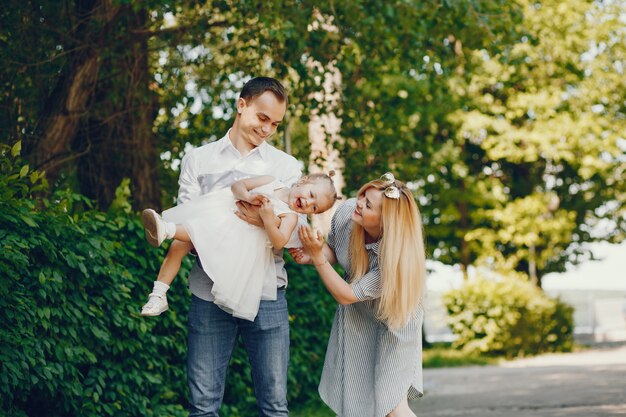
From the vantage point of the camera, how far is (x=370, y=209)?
Answer: 4773mm

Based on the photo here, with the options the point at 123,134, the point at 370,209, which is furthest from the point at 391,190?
the point at 123,134

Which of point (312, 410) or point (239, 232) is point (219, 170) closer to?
point (239, 232)

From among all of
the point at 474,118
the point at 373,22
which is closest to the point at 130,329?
the point at 373,22

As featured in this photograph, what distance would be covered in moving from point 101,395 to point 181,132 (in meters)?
4.57

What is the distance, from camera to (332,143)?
11.2 meters

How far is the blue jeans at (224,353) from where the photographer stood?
4.29 metres

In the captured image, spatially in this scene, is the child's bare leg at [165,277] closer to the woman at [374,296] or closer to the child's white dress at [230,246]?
the child's white dress at [230,246]

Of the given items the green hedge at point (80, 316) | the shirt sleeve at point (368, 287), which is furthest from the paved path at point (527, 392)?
the shirt sleeve at point (368, 287)

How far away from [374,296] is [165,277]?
3.50ft

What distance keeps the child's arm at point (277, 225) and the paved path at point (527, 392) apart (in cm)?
521

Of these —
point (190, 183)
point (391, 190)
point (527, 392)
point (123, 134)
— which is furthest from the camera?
point (527, 392)

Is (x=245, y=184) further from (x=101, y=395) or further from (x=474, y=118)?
(x=474, y=118)

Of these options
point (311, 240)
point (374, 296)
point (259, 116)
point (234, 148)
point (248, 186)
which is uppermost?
point (259, 116)

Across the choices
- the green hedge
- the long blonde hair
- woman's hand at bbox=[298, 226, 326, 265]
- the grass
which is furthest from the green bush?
woman's hand at bbox=[298, 226, 326, 265]
